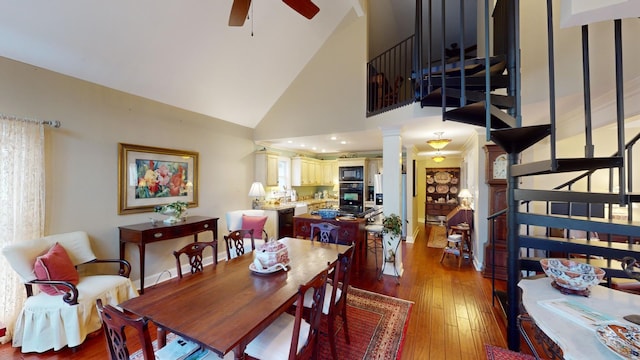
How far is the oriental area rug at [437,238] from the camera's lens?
551 centimetres

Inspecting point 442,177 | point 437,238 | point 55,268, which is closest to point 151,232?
point 55,268

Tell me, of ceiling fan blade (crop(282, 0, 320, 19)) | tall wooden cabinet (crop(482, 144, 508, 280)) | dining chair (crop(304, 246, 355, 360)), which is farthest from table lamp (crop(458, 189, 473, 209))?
ceiling fan blade (crop(282, 0, 320, 19))

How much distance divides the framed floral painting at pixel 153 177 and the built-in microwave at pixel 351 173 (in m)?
3.97

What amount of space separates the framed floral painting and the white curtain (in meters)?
0.74

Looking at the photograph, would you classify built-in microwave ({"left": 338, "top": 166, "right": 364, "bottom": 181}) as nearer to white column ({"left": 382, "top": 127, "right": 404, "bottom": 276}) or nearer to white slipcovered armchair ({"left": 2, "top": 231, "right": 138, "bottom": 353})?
white column ({"left": 382, "top": 127, "right": 404, "bottom": 276})

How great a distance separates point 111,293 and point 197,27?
3159 millimetres

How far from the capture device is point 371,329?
93.9 inches

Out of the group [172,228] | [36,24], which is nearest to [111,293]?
[172,228]

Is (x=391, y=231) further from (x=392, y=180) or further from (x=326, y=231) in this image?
(x=326, y=231)

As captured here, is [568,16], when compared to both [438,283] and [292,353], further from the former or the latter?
[438,283]

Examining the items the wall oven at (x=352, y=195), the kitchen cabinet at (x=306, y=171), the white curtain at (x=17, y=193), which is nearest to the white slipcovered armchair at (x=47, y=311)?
the white curtain at (x=17, y=193)

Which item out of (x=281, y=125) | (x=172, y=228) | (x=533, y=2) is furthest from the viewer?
(x=281, y=125)

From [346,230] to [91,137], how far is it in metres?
3.57

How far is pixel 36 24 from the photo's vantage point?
A: 2207mm
